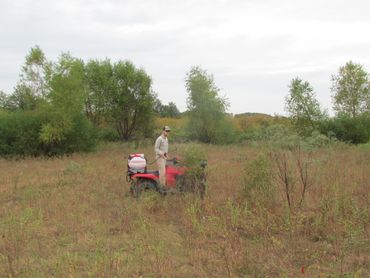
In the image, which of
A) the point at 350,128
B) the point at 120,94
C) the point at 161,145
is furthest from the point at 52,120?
the point at 350,128

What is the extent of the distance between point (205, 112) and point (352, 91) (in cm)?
1347

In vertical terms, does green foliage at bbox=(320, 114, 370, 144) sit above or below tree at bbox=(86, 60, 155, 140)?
below

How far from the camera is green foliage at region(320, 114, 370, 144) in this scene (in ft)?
92.1

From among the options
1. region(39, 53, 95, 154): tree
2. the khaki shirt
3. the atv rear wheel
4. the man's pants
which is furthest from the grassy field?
region(39, 53, 95, 154): tree

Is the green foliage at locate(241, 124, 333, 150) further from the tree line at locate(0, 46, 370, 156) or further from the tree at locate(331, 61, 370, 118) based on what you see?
the tree at locate(331, 61, 370, 118)

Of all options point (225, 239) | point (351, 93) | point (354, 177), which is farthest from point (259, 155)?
point (351, 93)

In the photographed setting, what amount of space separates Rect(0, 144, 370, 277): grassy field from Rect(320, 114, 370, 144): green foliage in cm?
2084

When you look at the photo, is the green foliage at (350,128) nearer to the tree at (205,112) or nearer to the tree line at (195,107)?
the tree line at (195,107)

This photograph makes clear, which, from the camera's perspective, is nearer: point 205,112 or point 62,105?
point 62,105

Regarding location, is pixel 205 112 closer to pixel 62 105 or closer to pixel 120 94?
pixel 120 94

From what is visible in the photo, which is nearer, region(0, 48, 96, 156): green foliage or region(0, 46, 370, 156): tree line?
region(0, 48, 96, 156): green foliage

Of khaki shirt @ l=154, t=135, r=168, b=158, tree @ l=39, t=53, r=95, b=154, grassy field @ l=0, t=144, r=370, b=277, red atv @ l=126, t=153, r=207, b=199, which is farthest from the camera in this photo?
tree @ l=39, t=53, r=95, b=154

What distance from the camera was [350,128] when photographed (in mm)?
28453

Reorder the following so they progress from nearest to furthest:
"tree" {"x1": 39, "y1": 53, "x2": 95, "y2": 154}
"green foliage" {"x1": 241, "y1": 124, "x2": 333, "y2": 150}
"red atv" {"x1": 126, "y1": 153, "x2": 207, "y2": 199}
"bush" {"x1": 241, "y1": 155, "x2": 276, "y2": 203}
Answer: "green foliage" {"x1": 241, "y1": 124, "x2": 333, "y2": 150}
"bush" {"x1": 241, "y1": 155, "x2": 276, "y2": 203}
"red atv" {"x1": 126, "y1": 153, "x2": 207, "y2": 199}
"tree" {"x1": 39, "y1": 53, "x2": 95, "y2": 154}
